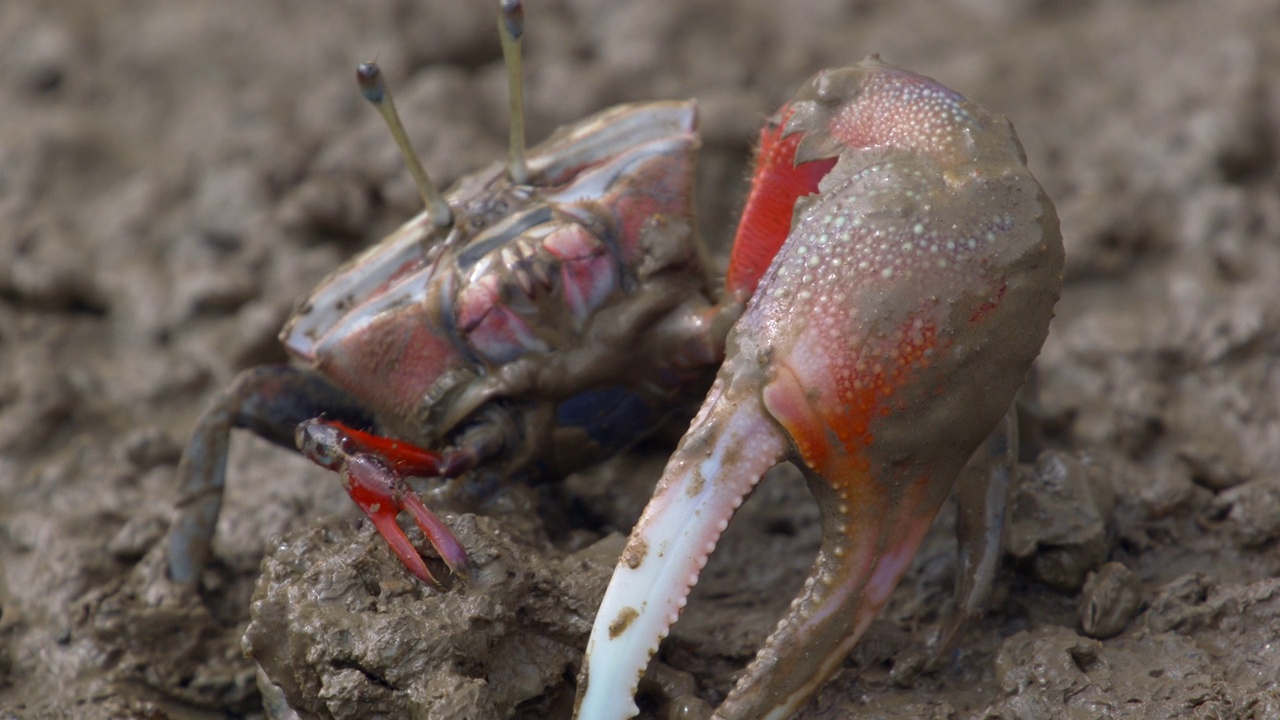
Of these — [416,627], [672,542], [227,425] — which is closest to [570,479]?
[227,425]

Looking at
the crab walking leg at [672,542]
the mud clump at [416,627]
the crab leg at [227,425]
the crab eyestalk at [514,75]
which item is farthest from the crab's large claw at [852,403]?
the crab leg at [227,425]

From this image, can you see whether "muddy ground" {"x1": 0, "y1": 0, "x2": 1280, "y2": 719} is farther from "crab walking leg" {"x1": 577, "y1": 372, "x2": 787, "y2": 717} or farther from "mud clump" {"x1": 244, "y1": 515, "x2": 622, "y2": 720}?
"crab walking leg" {"x1": 577, "y1": 372, "x2": 787, "y2": 717}

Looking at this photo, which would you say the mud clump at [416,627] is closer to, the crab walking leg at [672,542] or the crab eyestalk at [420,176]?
the crab walking leg at [672,542]

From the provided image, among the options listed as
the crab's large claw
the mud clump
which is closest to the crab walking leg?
the crab's large claw

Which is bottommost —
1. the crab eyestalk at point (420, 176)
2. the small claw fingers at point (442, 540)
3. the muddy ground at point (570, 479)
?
the muddy ground at point (570, 479)

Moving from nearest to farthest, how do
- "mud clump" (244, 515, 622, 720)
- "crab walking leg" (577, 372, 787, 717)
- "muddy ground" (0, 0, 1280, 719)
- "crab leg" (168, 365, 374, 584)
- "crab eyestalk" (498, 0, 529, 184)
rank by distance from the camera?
"crab walking leg" (577, 372, 787, 717) → "mud clump" (244, 515, 622, 720) → "muddy ground" (0, 0, 1280, 719) → "crab eyestalk" (498, 0, 529, 184) → "crab leg" (168, 365, 374, 584)

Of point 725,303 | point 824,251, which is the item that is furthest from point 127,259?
A: point 824,251

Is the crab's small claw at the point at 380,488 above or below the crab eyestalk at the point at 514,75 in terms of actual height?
below

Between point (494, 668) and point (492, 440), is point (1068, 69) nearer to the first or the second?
point (492, 440)
